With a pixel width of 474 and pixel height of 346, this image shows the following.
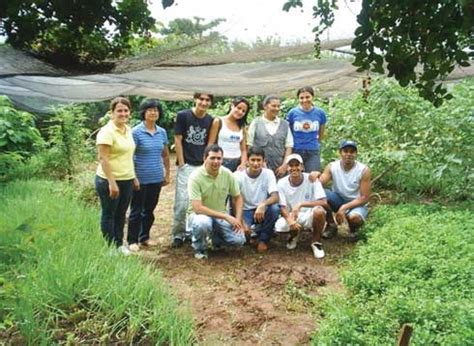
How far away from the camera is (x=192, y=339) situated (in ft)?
9.42

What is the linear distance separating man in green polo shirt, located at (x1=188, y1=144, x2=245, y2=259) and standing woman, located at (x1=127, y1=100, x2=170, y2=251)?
0.34 metres

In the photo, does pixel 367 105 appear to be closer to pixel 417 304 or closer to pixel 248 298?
pixel 248 298

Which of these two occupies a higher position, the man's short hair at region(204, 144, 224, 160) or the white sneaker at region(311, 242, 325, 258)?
the man's short hair at region(204, 144, 224, 160)

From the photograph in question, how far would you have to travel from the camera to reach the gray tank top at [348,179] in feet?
16.8

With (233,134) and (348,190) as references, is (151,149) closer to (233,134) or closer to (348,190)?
(233,134)

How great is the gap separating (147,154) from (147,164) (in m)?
0.09

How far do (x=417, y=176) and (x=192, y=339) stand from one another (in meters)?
3.92

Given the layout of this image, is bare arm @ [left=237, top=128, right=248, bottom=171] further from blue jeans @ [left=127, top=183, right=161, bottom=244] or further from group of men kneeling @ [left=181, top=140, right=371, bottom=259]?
blue jeans @ [left=127, top=183, right=161, bottom=244]

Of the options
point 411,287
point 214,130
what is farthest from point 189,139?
point 411,287

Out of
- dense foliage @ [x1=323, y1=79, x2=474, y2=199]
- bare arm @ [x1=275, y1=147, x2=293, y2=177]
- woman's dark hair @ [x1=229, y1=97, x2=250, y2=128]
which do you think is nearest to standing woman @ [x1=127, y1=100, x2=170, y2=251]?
woman's dark hair @ [x1=229, y1=97, x2=250, y2=128]

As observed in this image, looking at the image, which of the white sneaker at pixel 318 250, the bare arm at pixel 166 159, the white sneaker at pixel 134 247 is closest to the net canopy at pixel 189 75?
the bare arm at pixel 166 159

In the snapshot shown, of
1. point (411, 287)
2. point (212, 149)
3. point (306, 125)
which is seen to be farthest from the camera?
point (306, 125)

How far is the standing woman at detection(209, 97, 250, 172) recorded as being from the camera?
4.77m

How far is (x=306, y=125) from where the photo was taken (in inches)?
205
